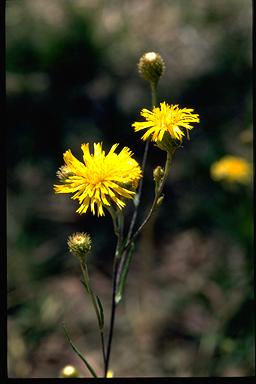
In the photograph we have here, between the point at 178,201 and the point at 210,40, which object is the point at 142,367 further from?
the point at 210,40

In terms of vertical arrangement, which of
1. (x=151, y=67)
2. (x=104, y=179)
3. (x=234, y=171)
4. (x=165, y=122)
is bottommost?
(x=104, y=179)

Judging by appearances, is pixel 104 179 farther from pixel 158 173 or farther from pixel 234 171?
pixel 234 171

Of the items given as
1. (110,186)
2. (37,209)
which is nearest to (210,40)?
(37,209)

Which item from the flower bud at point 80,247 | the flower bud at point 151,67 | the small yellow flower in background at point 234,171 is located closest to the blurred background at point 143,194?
the small yellow flower in background at point 234,171

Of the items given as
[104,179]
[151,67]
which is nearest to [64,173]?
[104,179]

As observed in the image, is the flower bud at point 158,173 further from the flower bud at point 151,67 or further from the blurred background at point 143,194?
the blurred background at point 143,194

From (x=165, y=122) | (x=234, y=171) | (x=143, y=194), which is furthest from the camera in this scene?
(x=143, y=194)

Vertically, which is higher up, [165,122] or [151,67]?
[151,67]
